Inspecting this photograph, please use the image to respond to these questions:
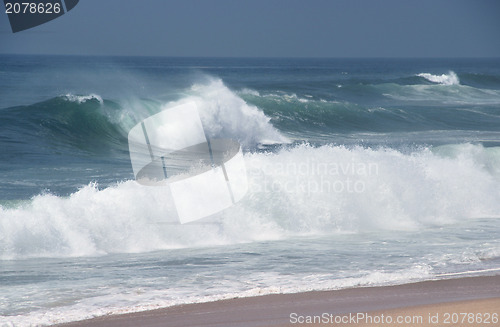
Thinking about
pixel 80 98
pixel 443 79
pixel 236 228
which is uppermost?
pixel 80 98

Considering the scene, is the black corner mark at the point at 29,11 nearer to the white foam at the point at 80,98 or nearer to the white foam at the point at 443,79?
the white foam at the point at 80,98

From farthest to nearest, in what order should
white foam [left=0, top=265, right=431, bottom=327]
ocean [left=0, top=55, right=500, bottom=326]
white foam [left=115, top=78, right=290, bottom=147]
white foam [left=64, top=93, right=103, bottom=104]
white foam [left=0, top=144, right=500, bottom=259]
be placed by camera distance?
white foam [left=64, top=93, right=103, bottom=104] < white foam [left=115, top=78, right=290, bottom=147] < white foam [left=0, top=144, right=500, bottom=259] < ocean [left=0, top=55, right=500, bottom=326] < white foam [left=0, top=265, right=431, bottom=327]

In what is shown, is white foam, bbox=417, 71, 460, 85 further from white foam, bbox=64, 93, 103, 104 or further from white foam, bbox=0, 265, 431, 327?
white foam, bbox=0, 265, 431, 327

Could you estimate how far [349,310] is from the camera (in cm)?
514

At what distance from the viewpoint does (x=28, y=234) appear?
24.3 ft

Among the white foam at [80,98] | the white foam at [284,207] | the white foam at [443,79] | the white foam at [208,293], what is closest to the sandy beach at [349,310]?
the white foam at [208,293]

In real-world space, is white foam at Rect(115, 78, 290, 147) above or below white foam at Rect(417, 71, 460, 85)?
above

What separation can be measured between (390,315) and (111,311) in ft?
7.22

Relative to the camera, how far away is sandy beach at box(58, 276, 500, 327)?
4.87 meters

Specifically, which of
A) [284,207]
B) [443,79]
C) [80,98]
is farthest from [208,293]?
[443,79]

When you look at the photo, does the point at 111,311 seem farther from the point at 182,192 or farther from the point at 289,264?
the point at 182,192

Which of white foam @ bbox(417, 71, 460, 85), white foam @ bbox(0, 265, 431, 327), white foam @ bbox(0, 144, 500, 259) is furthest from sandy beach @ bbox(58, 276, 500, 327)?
white foam @ bbox(417, 71, 460, 85)

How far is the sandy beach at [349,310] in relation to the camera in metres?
4.87

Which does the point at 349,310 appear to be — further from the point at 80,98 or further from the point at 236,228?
the point at 80,98
